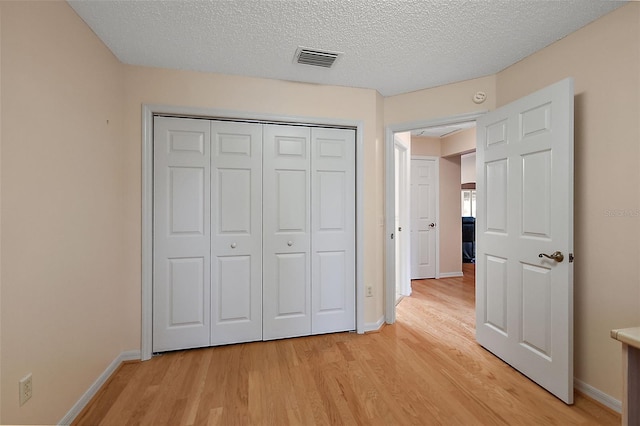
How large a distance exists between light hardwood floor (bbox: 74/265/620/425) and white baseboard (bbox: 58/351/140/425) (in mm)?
45

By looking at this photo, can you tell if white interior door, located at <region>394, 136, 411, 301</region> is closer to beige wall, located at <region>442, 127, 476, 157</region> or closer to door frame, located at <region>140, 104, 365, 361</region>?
beige wall, located at <region>442, 127, 476, 157</region>

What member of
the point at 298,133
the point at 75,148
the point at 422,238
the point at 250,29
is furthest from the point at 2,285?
the point at 422,238

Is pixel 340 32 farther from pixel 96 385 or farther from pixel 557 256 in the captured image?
pixel 96 385

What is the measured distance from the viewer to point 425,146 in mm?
5062

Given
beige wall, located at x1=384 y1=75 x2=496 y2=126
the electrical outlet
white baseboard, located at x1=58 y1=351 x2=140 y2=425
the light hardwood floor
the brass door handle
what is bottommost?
the light hardwood floor

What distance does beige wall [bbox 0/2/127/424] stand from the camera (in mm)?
1252

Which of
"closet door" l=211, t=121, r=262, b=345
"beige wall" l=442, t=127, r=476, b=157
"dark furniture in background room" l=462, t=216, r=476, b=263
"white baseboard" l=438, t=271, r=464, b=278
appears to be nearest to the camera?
"closet door" l=211, t=121, r=262, b=345

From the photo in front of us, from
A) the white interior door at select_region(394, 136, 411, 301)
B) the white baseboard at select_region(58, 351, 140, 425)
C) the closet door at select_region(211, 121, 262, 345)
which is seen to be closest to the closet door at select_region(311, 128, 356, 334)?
the closet door at select_region(211, 121, 262, 345)

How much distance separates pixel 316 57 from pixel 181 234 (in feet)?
5.88

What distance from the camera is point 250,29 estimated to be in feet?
6.09

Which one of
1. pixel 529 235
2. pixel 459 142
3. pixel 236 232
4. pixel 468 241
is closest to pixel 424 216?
pixel 459 142

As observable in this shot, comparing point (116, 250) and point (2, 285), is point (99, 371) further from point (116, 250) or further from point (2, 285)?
point (2, 285)

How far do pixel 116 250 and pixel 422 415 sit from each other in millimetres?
2378

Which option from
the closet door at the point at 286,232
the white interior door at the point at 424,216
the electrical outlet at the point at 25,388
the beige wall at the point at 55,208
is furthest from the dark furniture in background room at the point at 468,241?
the electrical outlet at the point at 25,388
